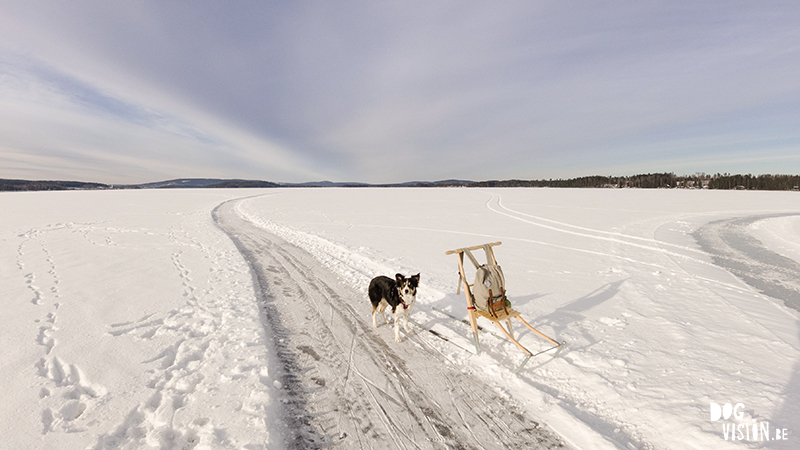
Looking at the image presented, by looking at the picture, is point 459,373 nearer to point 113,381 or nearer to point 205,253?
point 113,381

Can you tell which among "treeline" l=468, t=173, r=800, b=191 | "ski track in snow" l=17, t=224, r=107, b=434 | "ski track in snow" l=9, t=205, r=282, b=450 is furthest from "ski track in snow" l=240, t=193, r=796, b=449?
"treeline" l=468, t=173, r=800, b=191

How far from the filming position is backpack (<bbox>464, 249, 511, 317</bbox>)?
420cm

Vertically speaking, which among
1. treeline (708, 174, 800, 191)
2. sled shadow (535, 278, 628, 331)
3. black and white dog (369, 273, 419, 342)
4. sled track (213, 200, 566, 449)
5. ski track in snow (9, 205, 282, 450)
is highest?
treeline (708, 174, 800, 191)

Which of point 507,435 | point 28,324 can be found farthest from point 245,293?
point 507,435

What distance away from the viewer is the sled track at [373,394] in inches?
117

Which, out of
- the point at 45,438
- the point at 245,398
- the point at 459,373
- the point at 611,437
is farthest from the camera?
the point at 459,373

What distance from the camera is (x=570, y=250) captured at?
10750 mm

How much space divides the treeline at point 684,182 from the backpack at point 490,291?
11312 centimetres

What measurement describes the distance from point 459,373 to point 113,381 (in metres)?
4.41

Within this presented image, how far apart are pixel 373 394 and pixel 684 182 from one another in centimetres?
13095

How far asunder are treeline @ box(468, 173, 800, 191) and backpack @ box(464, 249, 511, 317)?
371ft

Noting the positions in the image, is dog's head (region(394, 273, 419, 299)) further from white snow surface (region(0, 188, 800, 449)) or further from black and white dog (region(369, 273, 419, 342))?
white snow surface (region(0, 188, 800, 449))

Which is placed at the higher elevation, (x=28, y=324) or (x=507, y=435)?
(x=28, y=324)

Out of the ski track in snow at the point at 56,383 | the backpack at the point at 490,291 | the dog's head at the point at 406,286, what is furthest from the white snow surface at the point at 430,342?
the dog's head at the point at 406,286
